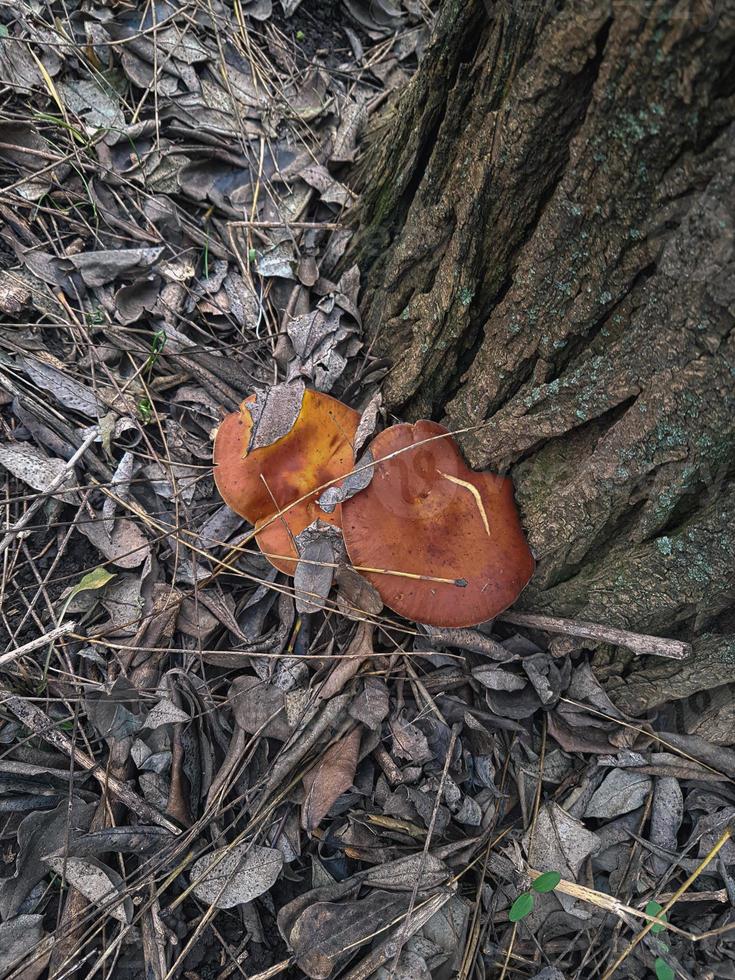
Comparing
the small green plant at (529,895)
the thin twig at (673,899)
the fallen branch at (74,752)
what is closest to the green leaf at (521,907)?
the small green plant at (529,895)

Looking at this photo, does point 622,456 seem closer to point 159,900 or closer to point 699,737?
point 699,737

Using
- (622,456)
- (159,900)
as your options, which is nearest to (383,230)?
(622,456)

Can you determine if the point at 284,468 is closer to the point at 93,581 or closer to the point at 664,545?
the point at 93,581

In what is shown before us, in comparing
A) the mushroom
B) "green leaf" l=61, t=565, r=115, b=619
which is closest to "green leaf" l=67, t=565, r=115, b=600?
"green leaf" l=61, t=565, r=115, b=619

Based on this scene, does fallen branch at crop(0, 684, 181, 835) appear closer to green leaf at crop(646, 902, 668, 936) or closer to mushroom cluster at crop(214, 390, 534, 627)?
mushroom cluster at crop(214, 390, 534, 627)

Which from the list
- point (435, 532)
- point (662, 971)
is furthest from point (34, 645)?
point (662, 971)

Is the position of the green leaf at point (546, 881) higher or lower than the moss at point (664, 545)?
lower

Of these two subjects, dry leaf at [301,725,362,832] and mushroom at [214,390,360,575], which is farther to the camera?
mushroom at [214,390,360,575]

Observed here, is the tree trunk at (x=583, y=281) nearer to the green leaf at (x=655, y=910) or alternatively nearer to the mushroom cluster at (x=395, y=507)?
the mushroom cluster at (x=395, y=507)
